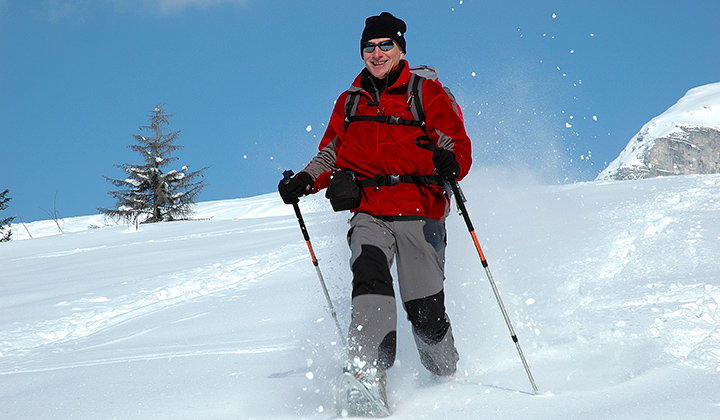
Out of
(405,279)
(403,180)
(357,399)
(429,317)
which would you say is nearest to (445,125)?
(403,180)

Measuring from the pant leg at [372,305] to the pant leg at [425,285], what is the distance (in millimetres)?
129

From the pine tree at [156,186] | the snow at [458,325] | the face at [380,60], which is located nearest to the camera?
the snow at [458,325]

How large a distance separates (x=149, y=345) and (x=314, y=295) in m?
1.96

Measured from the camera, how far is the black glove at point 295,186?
11.3 feet

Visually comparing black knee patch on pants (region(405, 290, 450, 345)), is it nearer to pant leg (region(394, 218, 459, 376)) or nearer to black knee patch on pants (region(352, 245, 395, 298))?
pant leg (region(394, 218, 459, 376))

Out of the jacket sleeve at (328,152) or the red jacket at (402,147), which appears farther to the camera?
the jacket sleeve at (328,152)

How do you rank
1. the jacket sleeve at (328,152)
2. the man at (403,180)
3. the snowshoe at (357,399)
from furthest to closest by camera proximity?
1. the jacket sleeve at (328,152)
2. the man at (403,180)
3. the snowshoe at (357,399)

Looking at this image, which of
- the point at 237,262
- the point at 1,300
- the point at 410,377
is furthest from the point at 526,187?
the point at 1,300

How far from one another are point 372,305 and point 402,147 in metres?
0.95

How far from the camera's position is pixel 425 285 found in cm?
325

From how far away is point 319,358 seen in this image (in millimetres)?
3457

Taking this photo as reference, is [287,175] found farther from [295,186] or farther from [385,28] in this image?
[385,28]

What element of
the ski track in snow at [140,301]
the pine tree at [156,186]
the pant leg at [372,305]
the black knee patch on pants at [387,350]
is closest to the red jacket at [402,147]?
the pant leg at [372,305]

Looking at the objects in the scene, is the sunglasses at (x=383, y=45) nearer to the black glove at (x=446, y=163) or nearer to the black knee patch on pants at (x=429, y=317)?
the black glove at (x=446, y=163)
